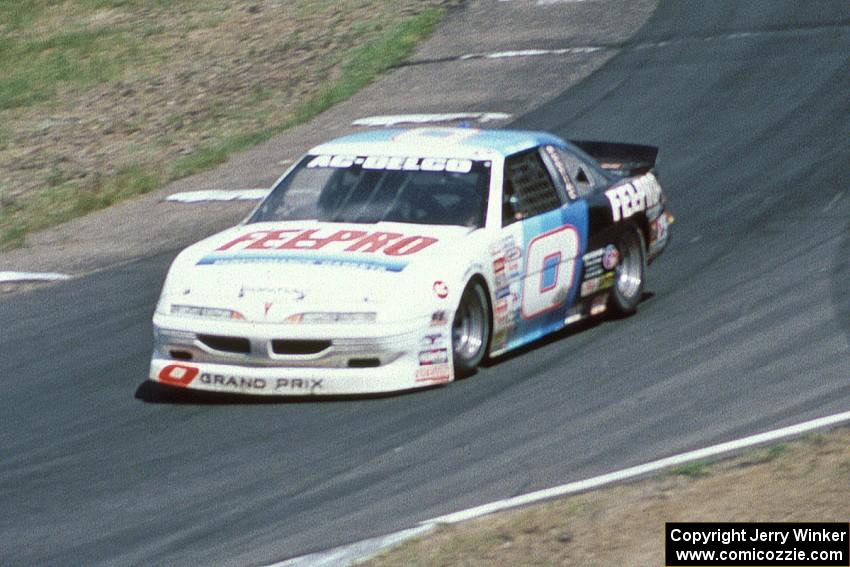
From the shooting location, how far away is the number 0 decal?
32.6 ft

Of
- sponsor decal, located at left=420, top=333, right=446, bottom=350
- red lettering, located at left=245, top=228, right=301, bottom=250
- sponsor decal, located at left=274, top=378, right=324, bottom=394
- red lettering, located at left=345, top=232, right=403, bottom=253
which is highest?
red lettering, located at left=245, top=228, right=301, bottom=250

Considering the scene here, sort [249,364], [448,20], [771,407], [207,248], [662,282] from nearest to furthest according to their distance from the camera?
[771,407]
[249,364]
[207,248]
[662,282]
[448,20]

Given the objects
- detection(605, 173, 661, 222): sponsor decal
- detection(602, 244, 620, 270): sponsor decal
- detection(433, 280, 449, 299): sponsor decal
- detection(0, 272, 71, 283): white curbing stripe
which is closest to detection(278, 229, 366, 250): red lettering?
detection(433, 280, 449, 299): sponsor decal

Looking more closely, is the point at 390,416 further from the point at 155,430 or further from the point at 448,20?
the point at 448,20

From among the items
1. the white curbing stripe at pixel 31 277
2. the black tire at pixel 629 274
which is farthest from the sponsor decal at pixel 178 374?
the white curbing stripe at pixel 31 277

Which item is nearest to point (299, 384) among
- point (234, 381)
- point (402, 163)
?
point (234, 381)

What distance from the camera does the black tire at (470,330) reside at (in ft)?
30.3

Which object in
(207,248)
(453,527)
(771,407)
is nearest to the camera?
(453,527)

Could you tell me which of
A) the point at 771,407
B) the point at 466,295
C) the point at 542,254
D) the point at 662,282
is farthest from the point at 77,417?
the point at 662,282

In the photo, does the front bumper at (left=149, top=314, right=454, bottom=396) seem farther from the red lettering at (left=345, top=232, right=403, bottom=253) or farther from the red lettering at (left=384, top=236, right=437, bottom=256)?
the red lettering at (left=345, top=232, right=403, bottom=253)

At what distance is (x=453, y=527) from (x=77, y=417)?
10.6 ft

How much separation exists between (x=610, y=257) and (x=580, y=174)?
587mm

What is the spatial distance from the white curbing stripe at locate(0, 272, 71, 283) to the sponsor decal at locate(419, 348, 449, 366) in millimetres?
5162

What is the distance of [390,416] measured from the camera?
864cm
